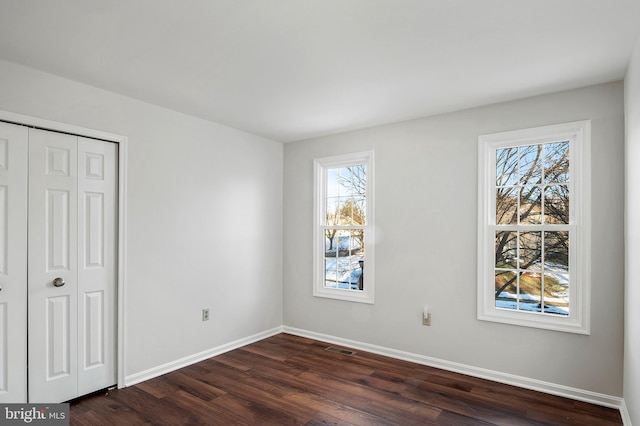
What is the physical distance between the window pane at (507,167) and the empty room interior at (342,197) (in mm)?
28

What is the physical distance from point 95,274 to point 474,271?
3284 millimetres

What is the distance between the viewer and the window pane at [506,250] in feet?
11.2

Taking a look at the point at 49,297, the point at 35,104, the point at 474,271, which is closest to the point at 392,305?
the point at 474,271

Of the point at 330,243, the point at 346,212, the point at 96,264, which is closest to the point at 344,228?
the point at 346,212

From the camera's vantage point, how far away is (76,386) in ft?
9.72

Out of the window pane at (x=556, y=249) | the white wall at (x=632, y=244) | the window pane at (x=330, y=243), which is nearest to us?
the white wall at (x=632, y=244)

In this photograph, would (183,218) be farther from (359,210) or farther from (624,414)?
(624,414)

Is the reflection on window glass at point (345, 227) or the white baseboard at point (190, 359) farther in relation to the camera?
the reflection on window glass at point (345, 227)

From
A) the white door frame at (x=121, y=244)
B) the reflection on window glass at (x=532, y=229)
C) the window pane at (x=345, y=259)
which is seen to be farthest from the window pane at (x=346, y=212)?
the white door frame at (x=121, y=244)

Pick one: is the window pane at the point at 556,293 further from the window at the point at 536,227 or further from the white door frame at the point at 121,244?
the white door frame at the point at 121,244

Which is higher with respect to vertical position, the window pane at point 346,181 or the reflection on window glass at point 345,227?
the window pane at point 346,181

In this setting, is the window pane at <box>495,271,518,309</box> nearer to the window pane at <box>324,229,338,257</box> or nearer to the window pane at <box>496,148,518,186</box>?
the window pane at <box>496,148,518,186</box>

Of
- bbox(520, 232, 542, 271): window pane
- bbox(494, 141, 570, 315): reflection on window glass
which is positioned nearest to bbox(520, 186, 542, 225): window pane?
bbox(494, 141, 570, 315): reflection on window glass

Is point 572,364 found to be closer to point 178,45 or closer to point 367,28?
point 367,28
